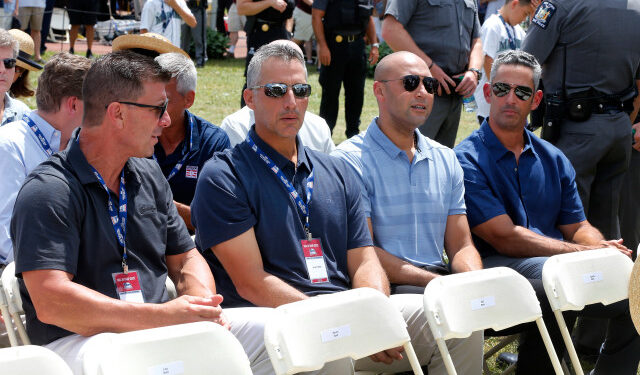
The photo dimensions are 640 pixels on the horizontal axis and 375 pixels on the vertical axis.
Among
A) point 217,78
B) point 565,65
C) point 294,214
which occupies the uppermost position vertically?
point 565,65

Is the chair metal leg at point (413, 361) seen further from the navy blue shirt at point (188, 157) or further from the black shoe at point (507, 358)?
the navy blue shirt at point (188, 157)

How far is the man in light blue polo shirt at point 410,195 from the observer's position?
13.0 feet

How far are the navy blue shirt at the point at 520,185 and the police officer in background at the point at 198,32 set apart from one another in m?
9.54

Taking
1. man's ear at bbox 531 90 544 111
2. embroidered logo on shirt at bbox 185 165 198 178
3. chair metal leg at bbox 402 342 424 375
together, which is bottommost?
chair metal leg at bbox 402 342 424 375

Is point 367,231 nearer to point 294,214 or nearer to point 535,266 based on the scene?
point 294,214

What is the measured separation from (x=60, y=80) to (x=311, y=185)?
1331 mm

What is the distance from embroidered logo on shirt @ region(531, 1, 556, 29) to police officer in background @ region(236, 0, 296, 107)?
3239 mm

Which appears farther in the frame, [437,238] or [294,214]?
[437,238]

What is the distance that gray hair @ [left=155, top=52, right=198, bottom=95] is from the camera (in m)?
4.65

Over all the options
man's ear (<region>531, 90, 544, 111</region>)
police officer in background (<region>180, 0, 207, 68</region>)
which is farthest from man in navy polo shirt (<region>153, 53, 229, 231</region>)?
police officer in background (<region>180, 0, 207, 68</region>)

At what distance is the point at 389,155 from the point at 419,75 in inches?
19.9

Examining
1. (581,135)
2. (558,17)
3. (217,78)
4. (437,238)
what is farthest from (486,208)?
(217,78)

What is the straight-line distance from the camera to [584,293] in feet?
11.5

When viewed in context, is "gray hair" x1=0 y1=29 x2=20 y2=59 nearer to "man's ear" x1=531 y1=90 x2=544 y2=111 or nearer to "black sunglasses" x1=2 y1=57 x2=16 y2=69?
"black sunglasses" x1=2 y1=57 x2=16 y2=69
